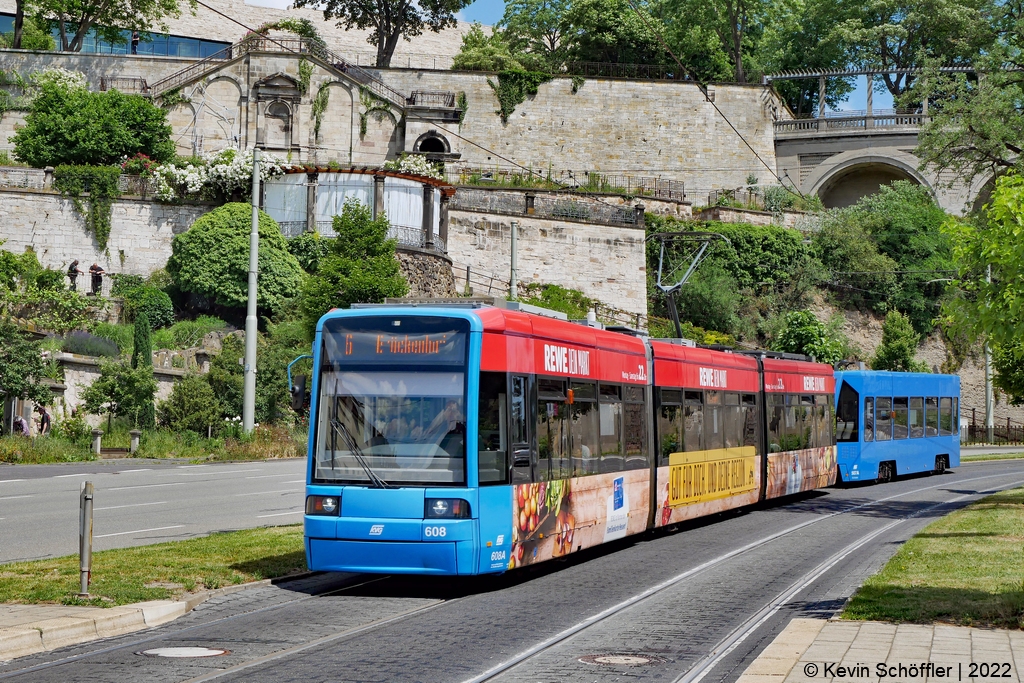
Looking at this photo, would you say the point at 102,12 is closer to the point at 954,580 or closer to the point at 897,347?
the point at 897,347

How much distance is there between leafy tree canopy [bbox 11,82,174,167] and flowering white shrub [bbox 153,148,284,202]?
4622mm

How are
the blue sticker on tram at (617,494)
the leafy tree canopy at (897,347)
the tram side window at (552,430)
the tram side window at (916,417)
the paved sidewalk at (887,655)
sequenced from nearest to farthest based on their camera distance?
the paved sidewalk at (887,655)
the tram side window at (552,430)
the blue sticker on tram at (617,494)
the tram side window at (916,417)
the leafy tree canopy at (897,347)

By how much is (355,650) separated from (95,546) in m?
7.25

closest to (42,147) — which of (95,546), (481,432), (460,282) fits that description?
(460,282)

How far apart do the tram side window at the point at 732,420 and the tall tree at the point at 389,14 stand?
54271mm

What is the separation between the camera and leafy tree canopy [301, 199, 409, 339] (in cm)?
3881

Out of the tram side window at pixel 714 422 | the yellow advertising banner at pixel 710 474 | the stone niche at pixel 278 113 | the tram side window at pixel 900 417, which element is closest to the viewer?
the yellow advertising banner at pixel 710 474

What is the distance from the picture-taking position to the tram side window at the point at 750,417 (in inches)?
891

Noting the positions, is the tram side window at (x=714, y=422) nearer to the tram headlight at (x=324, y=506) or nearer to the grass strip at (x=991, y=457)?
the tram headlight at (x=324, y=506)

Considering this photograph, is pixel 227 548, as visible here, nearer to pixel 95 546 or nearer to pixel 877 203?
pixel 95 546

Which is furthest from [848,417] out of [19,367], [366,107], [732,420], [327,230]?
[366,107]

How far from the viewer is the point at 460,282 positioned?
58.5 metres

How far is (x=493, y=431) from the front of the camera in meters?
12.6

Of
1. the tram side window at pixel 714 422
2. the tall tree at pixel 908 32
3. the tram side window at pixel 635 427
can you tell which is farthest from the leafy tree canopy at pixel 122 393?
the tall tree at pixel 908 32
